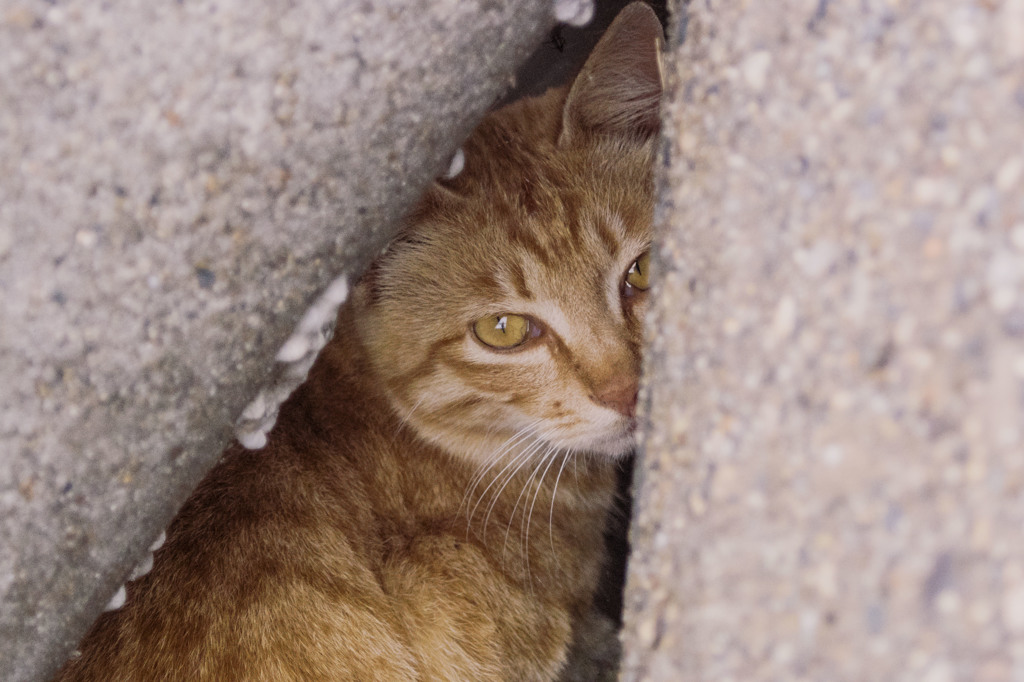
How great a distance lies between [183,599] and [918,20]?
5.45ft

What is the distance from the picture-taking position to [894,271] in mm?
827

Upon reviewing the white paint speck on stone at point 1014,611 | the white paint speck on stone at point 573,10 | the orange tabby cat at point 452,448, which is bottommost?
→ the orange tabby cat at point 452,448

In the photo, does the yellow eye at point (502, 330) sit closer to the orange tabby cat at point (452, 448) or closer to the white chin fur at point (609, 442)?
the orange tabby cat at point (452, 448)

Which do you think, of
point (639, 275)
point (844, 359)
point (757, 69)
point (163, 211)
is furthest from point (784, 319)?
point (639, 275)

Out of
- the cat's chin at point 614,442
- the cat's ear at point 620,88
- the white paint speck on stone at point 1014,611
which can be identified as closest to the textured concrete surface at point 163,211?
the cat's ear at point 620,88

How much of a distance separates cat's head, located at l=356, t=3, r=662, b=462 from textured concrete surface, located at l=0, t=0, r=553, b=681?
0.64 meters

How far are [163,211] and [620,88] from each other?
118 cm

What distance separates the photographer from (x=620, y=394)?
1.82 m

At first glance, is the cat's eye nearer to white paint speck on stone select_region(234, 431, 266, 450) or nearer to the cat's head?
the cat's head

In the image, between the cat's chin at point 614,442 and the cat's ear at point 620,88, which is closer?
the cat's ear at point 620,88

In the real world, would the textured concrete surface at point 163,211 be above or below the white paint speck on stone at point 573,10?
below

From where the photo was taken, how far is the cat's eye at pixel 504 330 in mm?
1955

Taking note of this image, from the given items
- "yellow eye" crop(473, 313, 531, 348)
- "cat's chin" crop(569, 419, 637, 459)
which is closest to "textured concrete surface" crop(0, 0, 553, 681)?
"yellow eye" crop(473, 313, 531, 348)

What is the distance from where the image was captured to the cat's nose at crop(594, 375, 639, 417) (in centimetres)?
181
